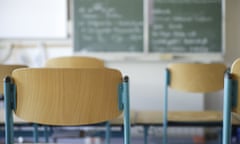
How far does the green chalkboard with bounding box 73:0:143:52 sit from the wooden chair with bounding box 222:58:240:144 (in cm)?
222

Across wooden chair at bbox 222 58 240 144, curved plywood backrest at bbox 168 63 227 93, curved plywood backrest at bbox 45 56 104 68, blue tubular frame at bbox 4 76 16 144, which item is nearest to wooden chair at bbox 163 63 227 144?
curved plywood backrest at bbox 168 63 227 93

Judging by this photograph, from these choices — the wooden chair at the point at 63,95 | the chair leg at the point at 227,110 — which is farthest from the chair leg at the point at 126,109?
the chair leg at the point at 227,110

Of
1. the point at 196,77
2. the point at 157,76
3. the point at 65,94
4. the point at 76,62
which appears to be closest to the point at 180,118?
the point at 196,77

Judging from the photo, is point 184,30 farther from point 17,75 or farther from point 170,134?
point 17,75

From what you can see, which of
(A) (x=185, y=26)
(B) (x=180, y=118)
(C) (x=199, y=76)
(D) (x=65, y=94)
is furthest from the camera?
(A) (x=185, y=26)

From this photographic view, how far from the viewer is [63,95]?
1046 mm

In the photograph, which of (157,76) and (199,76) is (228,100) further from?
(157,76)

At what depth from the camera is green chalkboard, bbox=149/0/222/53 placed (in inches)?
127

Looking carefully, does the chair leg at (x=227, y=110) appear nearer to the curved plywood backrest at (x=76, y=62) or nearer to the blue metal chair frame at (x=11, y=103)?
the blue metal chair frame at (x=11, y=103)

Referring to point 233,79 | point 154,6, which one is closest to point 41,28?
point 154,6

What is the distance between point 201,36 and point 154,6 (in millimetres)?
620

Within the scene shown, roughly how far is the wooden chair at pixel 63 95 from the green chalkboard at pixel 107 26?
2.24 metres

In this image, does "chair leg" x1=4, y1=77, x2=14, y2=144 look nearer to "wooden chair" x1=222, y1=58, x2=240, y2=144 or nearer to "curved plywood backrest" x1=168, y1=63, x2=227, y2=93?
"wooden chair" x1=222, y1=58, x2=240, y2=144

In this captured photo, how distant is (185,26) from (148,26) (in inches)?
16.2
